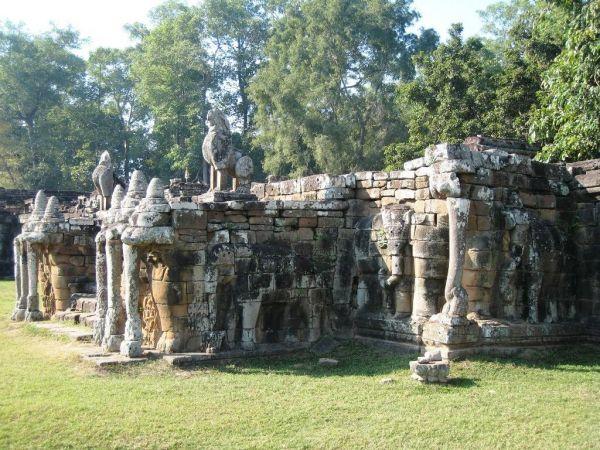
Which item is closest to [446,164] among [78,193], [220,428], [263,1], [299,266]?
[299,266]

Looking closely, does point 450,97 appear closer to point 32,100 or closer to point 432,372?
point 432,372

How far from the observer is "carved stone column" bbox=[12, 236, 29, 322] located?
13406mm

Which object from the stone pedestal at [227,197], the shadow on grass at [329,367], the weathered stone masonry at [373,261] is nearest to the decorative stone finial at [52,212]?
the weathered stone masonry at [373,261]

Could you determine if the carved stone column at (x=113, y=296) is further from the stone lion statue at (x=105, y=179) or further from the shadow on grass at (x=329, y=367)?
the stone lion statue at (x=105, y=179)

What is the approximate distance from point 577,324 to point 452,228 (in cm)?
284

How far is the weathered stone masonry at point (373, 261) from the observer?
905cm

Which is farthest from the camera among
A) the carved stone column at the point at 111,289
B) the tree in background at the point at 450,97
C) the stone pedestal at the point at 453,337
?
the tree in background at the point at 450,97

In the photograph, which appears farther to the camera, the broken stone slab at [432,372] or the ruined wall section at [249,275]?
the ruined wall section at [249,275]

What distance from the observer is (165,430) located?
20.3ft

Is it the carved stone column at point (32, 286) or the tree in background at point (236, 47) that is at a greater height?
the tree in background at point (236, 47)

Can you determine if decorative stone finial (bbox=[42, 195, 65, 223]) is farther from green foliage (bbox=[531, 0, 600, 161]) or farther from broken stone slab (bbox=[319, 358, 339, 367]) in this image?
green foliage (bbox=[531, 0, 600, 161])

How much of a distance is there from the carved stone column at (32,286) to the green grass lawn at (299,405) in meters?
4.08

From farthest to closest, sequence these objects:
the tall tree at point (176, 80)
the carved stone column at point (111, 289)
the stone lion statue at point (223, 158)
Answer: the tall tree at point (176, 80), the stone lion statue at point (223, 158), the carved stone column at point (111, 289)

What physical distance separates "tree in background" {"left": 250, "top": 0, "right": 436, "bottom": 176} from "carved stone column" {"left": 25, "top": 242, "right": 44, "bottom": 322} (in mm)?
18370
